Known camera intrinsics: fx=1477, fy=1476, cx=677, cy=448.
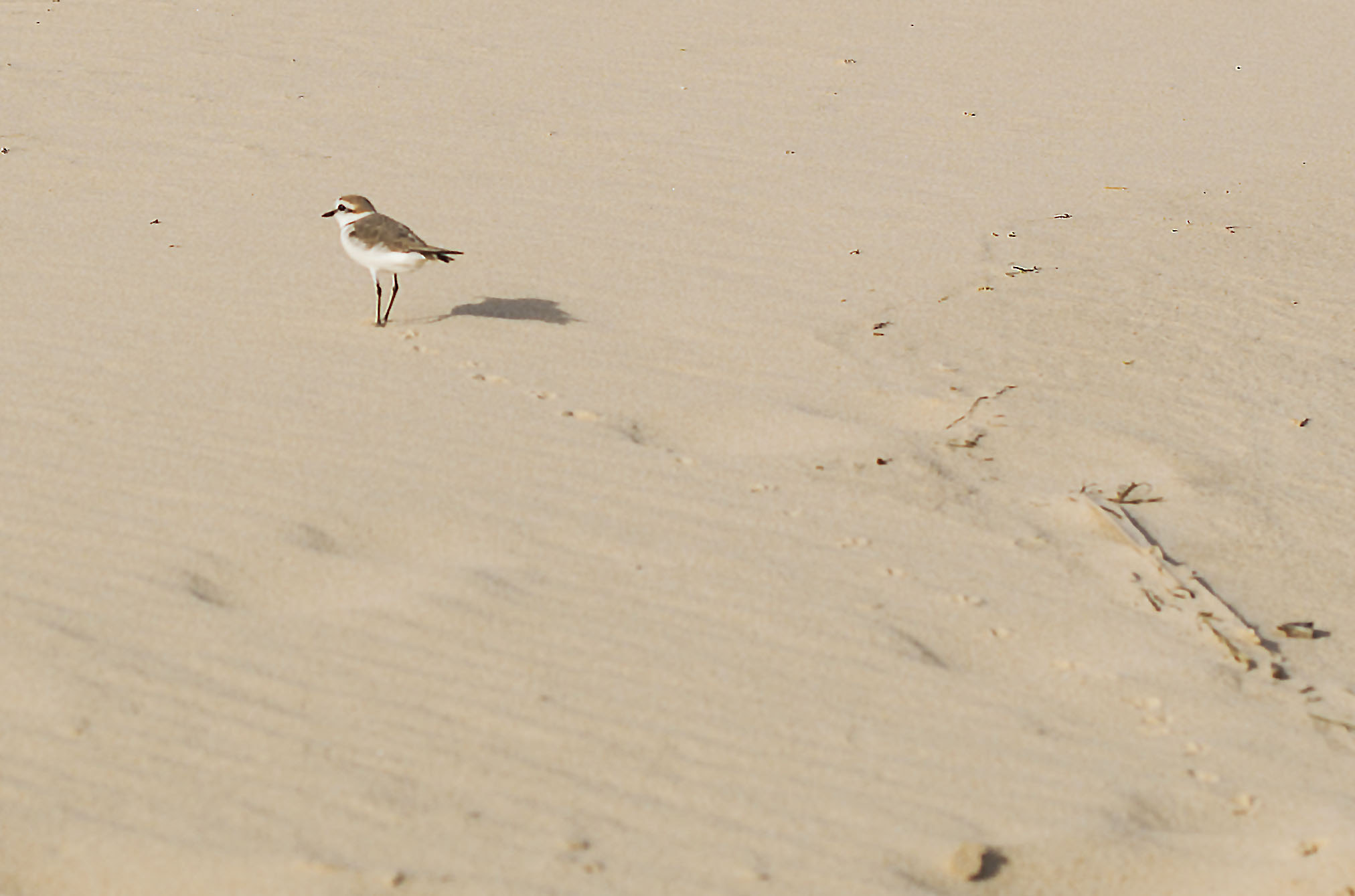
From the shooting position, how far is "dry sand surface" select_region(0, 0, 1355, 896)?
3.39 metres

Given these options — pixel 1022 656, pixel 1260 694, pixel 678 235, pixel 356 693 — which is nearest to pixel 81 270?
pixel 678 235

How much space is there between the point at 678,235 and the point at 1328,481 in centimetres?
369

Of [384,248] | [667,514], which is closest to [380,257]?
[384,248]

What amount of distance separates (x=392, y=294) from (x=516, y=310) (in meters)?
0.56

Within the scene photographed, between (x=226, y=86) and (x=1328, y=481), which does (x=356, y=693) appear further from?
(x=226, y=86)

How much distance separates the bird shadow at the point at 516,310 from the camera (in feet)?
21.6

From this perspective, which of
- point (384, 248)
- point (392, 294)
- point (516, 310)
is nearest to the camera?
point (384, 248)

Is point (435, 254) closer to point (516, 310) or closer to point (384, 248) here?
point (384, 248)

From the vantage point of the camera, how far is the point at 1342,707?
4.04 meters

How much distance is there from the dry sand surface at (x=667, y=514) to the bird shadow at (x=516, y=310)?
0.09 feet

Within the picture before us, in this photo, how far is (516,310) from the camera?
6680 mm

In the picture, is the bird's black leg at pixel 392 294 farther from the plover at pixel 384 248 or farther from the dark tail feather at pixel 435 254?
the dark tail feather at pixel 435 254

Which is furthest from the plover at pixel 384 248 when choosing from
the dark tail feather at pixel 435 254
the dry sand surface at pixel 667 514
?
the dry sand surface at pixel 667 514

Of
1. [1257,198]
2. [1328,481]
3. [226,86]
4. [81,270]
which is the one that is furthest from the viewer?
[226,86]
